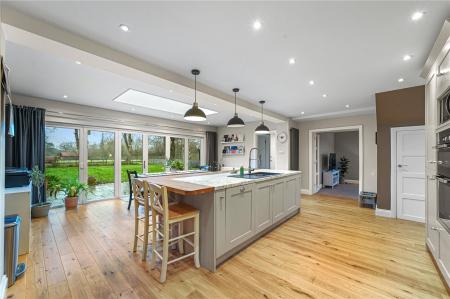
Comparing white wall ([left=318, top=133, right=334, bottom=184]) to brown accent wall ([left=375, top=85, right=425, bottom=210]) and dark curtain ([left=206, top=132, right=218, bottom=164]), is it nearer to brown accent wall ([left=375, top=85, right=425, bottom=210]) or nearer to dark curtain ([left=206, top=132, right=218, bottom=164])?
brown accent wall ([left=375, top=85, right=425, bottom=210])

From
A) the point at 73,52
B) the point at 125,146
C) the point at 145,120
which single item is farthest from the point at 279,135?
the point at 73,52

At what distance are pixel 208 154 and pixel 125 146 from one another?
319 centimetres

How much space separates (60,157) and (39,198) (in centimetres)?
106

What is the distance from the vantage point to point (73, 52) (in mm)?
2188

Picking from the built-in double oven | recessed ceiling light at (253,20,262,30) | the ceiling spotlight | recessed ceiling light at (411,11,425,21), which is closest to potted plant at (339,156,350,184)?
the ceiling spotlight

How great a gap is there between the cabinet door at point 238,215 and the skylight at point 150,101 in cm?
317

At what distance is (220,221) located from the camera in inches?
90.9

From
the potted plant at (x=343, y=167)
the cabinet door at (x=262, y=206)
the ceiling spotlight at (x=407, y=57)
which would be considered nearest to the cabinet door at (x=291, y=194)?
the cabinet door at (x=262, y=206)

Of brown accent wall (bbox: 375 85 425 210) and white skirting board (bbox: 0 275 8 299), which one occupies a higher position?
brown accent wall (bbox: 375 85 425 210)

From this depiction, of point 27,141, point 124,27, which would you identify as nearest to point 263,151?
point 124,27

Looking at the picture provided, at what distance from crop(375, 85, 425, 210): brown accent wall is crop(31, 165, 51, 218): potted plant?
6924 mm

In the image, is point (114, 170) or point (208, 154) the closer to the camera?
point (114, 170)

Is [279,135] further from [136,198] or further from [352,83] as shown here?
[136,198]

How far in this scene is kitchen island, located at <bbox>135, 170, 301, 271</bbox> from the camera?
2244 millimetres
